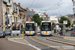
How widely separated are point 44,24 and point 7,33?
11.1 metres

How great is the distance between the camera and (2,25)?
49.8 metres

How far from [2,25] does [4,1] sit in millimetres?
8080

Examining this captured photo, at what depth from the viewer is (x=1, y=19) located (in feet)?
164

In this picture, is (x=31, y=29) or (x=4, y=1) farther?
(x=4, y=1)

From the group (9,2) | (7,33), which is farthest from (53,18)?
(7,33)

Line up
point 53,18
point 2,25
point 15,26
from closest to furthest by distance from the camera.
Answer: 1. point 15,26
2. point 2,25
3. point 53,18

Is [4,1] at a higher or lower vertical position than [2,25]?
higher

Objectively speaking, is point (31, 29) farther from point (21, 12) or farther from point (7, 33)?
point (21, 12)

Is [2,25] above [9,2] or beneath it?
beneath

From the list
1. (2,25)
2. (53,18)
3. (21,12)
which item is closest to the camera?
(2,25)

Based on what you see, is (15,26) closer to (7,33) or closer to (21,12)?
(7,33)

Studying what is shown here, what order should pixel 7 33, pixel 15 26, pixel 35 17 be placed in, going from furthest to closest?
1. pixel 35 17
2. pixel 7 33
3. pixel 15 26

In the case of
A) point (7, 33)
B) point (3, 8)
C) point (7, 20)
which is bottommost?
point (7, 33)

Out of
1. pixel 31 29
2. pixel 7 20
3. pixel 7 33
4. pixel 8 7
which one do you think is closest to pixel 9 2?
pixel 8 7
